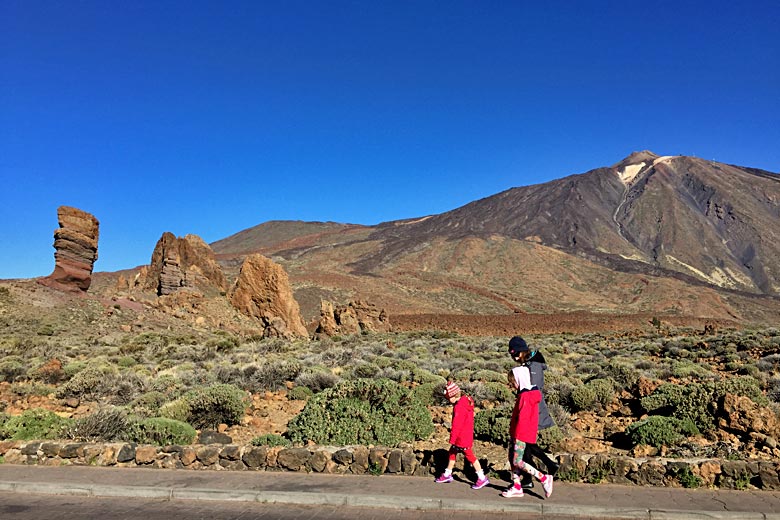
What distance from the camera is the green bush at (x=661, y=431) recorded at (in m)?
7.92

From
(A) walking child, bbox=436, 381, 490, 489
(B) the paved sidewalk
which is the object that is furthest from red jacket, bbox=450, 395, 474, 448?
(B) the paved sidewalk

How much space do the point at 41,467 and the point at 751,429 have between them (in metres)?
10.7

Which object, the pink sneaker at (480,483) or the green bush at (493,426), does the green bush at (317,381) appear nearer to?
the green bush at (493,426)

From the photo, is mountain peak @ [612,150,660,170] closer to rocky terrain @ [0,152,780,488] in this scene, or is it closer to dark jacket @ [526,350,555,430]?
rocky terrain @ [0,152,780,488]

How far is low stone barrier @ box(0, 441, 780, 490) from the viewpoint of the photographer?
19.1ft

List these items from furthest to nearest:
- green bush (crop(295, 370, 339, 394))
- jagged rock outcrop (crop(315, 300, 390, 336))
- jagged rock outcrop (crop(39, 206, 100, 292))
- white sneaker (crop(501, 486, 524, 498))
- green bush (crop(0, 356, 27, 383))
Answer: jagged rock outcrop (crop(315, 300, 390, 336)), jagged rock outcrop (crop(39, 206, 100, 292)), green bush (crop(0, 356, 27, 383)), green bush (crop(295, 370, 339, 394)), white sneaker (crop(501, 486, 524, 498))

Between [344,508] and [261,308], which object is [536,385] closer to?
[344,508]

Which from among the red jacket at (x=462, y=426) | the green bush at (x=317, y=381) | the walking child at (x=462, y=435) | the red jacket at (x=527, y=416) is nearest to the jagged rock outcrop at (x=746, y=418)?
the red jacket at (x=527, y=416)

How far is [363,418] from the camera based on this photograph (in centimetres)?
864

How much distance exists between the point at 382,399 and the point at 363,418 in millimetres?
904

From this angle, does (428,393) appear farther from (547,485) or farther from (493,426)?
(547,485)

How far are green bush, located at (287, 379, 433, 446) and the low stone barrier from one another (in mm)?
1406

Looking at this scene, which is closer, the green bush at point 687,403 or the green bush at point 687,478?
the green bush at point 687,478

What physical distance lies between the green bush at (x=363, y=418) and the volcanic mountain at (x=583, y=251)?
1615 inches
